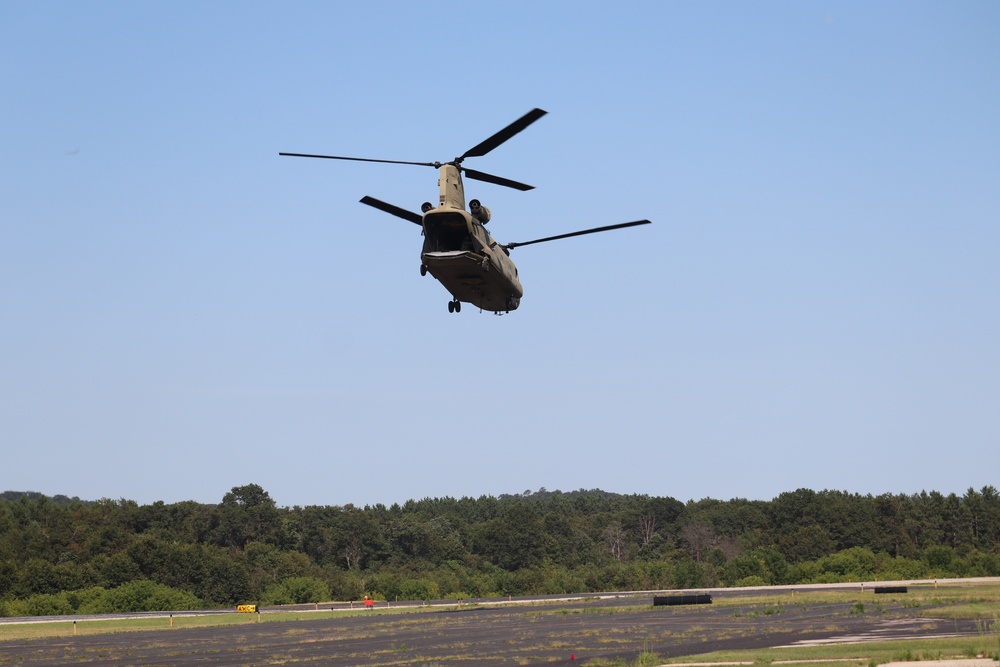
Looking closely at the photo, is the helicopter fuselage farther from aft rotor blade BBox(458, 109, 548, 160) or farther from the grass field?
the grass field

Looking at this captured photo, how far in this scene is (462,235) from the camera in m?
32.9

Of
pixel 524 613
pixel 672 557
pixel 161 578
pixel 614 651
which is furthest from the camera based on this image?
pixel 672 557

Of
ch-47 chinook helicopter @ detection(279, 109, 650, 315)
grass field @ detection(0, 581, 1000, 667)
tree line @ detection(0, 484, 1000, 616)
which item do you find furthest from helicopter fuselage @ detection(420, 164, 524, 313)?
tree line @ detection(0, 484, 1000, 616)

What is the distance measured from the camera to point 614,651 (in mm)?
42250

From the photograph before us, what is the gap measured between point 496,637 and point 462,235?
1005 inches

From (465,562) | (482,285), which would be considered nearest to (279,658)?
(482,285)

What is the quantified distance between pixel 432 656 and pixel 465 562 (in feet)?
301

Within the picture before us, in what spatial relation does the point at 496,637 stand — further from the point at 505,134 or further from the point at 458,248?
the point at 505,134

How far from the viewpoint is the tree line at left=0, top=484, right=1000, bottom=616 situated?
322ft

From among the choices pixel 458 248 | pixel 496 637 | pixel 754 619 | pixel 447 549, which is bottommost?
pixel 754 619

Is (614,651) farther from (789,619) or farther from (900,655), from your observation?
(789,619)

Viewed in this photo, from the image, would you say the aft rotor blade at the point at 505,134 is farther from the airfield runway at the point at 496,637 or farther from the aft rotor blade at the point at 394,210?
the airfield runway at the point at 496,637

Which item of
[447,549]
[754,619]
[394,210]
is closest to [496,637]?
[754,619]

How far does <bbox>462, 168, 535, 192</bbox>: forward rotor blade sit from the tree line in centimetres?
6519
